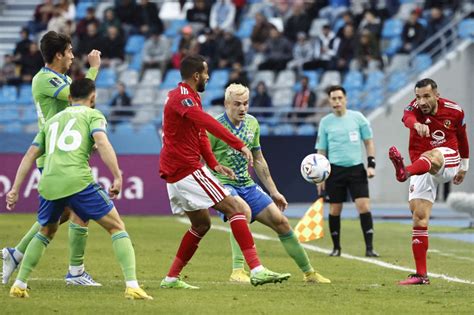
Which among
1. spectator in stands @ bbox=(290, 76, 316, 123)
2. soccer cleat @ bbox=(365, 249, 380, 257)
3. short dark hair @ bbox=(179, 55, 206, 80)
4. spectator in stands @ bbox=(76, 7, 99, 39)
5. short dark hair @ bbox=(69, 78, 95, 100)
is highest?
short dark hair @ bbox=(179, 55, 206, 80)

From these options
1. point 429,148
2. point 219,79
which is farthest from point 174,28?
point 429,148

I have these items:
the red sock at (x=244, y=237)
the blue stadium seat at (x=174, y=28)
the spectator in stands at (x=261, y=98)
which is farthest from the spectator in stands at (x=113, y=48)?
the red sock at (x=244, y=237)

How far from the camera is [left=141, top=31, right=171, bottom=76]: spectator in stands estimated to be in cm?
3089

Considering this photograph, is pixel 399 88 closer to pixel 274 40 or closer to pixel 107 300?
pixel 274 40

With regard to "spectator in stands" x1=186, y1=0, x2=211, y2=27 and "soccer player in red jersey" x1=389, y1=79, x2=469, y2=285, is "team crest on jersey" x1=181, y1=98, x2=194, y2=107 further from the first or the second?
"spectator in stands" x1=186, y1=0, x2=211, y2=27

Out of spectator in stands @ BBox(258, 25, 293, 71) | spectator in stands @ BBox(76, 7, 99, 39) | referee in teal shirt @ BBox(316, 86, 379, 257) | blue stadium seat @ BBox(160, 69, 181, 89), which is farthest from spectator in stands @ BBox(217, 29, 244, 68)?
referee in teal shirt @ BBox(316, 86, 379, 257)

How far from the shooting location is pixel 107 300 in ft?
34.2

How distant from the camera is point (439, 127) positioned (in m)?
12.9

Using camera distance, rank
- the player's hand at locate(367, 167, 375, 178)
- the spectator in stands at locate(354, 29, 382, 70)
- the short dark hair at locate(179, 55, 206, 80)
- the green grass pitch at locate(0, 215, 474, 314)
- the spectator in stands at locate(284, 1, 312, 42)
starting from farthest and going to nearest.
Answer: the spectator in stands at locate(284, 1, 312, 42) → the spectator in stands at locate(354, 29, 382, 70) → the player's hand at locate(367, 167, 375, 178) → the short dark hair at locate(179, 55, 206, 80) → the green grass pitch at locate(0, 215, 474, 314)

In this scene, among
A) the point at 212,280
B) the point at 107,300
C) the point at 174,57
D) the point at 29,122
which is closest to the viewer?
the point at 107,300

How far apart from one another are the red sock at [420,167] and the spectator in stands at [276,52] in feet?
56.0

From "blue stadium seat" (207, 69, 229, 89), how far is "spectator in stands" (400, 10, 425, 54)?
14.4 feet

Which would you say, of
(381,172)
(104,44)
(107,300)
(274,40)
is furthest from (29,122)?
(107,300)

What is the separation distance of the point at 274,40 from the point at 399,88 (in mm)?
3191
